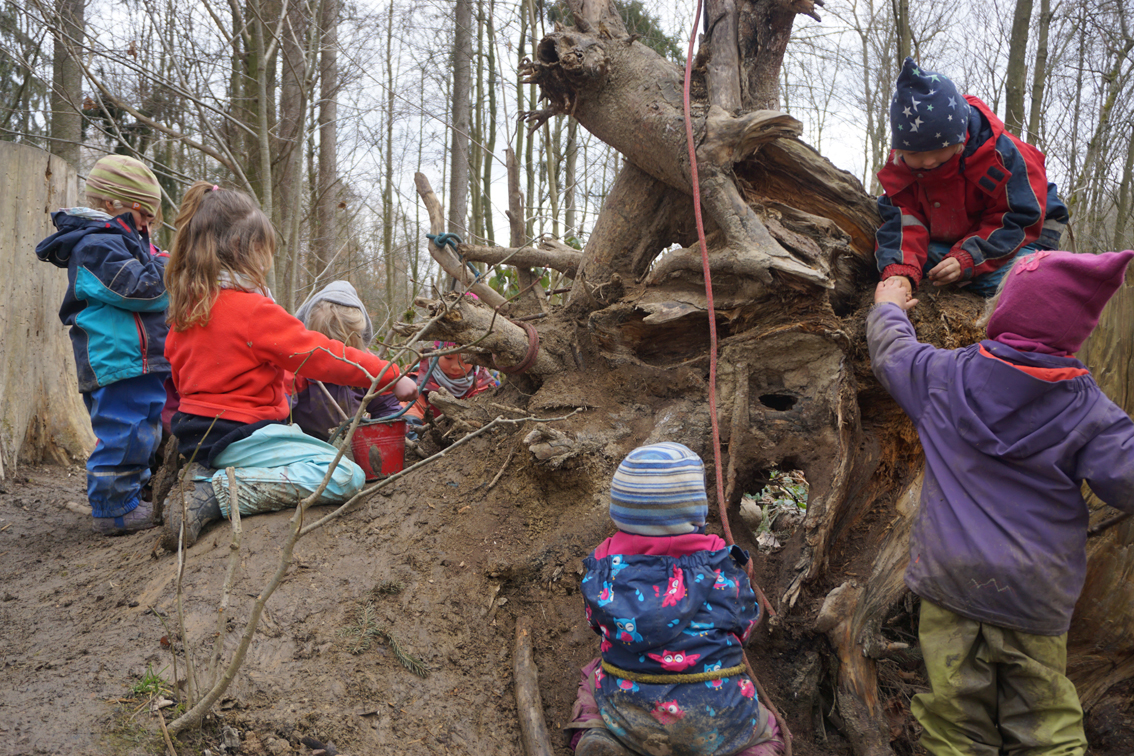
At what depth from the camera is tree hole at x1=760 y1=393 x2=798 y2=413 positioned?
3.23 metres

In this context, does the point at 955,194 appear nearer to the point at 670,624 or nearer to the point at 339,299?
the point at 670,624

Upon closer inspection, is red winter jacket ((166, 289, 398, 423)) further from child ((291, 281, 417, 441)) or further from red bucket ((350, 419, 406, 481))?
child ((291, 281, 417, 441))

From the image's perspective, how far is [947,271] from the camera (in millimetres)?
2990

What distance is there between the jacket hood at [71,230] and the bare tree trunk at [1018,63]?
28.3 feet

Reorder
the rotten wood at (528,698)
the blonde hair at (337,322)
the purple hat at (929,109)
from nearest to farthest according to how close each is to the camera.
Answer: the rotten wood at (528,698) → the purple hat at (929,109) → the blonde hair at (337,322)

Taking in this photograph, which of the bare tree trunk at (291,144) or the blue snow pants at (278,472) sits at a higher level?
the bare tree trunk at (291,144)

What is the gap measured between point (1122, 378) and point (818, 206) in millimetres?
1463

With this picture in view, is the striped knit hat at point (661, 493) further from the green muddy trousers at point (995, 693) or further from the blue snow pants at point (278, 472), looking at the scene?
the blue snow pants at point (278, 472)

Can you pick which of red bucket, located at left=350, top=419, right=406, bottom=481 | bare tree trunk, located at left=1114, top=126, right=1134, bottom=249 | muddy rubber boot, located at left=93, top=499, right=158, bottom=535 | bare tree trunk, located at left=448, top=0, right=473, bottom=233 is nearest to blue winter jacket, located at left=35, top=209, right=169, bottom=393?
muddy rubber boot, located at left=93, top=499, right=158, bottom=535

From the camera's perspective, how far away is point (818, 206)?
3.45m

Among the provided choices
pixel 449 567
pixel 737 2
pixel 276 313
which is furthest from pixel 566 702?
pixel 737 2

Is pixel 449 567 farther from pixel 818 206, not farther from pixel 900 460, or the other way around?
pixel 818 206

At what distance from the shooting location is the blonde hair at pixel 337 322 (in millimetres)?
3996

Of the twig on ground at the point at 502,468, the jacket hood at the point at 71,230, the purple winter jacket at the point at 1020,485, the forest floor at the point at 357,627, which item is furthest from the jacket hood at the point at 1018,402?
the jacket hood at the point at 71,230
